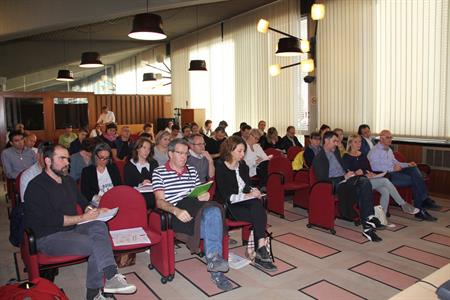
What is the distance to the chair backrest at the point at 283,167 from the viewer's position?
5.94 metres

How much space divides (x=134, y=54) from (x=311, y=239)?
1425 cm

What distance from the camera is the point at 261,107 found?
400 inches

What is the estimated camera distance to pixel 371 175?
534 cm

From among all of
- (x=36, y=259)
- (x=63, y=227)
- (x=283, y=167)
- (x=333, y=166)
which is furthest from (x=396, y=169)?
(x=36, y=259)

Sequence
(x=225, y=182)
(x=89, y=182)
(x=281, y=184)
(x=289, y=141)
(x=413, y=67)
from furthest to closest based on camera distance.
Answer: (x=289, y=141) < (x=413, y=67) < (x=281, y=184) < (x=89, y=182) < (x=225, y=182)

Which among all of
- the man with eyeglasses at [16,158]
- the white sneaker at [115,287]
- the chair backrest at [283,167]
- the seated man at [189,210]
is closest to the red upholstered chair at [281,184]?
the chair backrest at [283,167]

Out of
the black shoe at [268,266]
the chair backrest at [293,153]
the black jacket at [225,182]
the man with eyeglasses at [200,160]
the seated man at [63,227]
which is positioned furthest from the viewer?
the chair backrest at [293,153]

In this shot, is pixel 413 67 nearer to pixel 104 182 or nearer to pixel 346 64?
pixel 346 64

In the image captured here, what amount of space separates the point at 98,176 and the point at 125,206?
78 cm

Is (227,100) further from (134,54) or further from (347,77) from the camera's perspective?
(134,54)

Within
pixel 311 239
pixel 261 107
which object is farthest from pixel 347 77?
pixel 311 239

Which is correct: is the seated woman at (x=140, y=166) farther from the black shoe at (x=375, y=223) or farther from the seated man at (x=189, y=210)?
the black shoe at (x=375, y=223)

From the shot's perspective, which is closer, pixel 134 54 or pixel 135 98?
pixel 135 98

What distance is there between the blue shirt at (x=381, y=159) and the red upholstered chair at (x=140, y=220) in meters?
3.55
